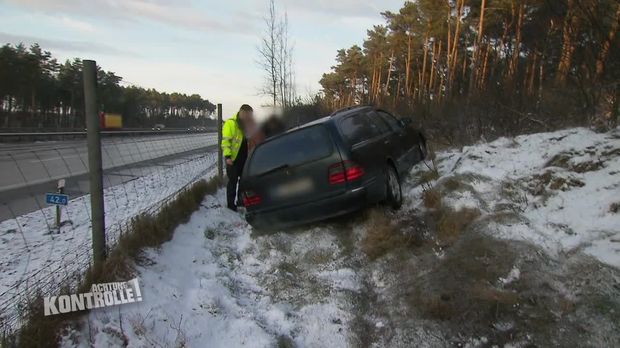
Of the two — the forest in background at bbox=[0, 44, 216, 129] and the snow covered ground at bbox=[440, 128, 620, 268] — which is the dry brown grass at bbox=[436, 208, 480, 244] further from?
the forest in background at bbox=[0, 44, 216, 129]

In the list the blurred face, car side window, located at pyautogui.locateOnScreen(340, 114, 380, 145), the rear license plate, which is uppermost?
the blurred face

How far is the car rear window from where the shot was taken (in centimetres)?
663

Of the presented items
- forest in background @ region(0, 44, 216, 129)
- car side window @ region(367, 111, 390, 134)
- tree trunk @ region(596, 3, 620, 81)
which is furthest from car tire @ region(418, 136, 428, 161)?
forest in background @ region(0, 44, 216, 129)

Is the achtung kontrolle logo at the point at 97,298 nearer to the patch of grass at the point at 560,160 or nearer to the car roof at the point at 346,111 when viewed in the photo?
the car roof at the point at 346,111

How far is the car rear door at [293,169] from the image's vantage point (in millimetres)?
6484

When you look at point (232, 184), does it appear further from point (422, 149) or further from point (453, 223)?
point (453, 223)

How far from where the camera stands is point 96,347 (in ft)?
11.9

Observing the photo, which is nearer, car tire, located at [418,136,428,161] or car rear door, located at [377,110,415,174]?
car rear door, located at [377,110,415,174]

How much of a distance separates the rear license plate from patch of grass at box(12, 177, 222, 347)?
54.6 inches

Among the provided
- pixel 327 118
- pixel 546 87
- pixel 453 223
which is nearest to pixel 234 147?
pixel 327 118

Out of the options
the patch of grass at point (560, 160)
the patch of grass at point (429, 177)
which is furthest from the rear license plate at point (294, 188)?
the patch of grass at point (560, 160)

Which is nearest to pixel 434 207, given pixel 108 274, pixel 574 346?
pixel 574 346

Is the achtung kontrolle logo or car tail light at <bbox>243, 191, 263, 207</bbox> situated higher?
car tail light at <bbox>243, 191, 263, 207</bbox>

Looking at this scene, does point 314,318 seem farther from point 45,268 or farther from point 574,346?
point 45,268
